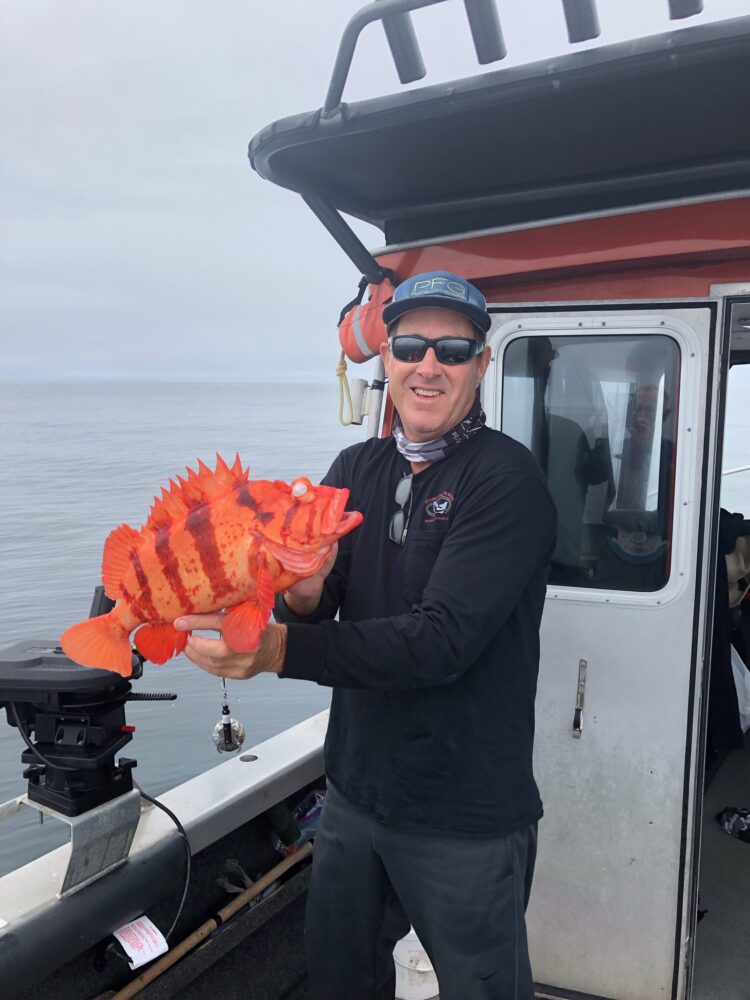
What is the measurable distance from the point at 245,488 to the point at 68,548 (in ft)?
50.0

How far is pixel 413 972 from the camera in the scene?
9.32 ft

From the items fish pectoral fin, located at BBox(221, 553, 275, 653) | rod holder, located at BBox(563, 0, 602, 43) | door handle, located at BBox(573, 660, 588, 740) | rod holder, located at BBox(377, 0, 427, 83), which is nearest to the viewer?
fish pectoral fin, located at BBox(221, 553, 275, 653)

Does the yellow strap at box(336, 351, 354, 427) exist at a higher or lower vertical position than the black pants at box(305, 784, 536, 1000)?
higher

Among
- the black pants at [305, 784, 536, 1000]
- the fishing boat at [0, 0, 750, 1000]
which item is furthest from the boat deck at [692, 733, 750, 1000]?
the black pants at [305, 784, 536, 1000]

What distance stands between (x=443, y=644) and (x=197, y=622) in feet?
1.87

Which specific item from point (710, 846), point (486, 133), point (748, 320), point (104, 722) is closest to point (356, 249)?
point (486, 133)

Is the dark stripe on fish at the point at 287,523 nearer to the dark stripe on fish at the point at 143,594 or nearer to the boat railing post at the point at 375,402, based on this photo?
the dark stripe on fish at the point at 143,594

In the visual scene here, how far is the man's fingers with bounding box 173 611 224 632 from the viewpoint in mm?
1737

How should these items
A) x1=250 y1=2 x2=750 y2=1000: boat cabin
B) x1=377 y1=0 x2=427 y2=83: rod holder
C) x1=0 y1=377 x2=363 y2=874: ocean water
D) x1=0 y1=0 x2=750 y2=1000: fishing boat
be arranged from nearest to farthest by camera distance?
x1=377 y1=0 x2=427 y2=83: rod holder → x1=0 y1=0 x2=750 y2=1000: fishing boat → x1=250 y1=2 x2=750 y2=1000: boat cabin → x1=0 y1=377 x2=363 y2=874: ocean water

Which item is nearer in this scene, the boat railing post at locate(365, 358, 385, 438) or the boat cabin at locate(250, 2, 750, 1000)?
the boat cabin at locate(250, 2, 750, 1000)

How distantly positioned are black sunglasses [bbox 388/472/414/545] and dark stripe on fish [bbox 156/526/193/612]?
657 millimetres

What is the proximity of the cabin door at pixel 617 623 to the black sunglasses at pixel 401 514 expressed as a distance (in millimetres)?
833

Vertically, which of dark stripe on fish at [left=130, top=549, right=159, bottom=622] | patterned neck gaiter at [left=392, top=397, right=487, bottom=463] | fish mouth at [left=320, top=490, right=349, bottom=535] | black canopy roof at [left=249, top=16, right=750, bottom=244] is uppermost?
black canopy roof at [left=249, top=16, right=750, bottom=244]

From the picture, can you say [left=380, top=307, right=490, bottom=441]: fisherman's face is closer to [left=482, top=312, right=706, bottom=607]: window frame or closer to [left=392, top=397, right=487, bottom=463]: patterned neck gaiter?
[left=392, top=397, right=487, bottom=463]: patterned neck gaiter
